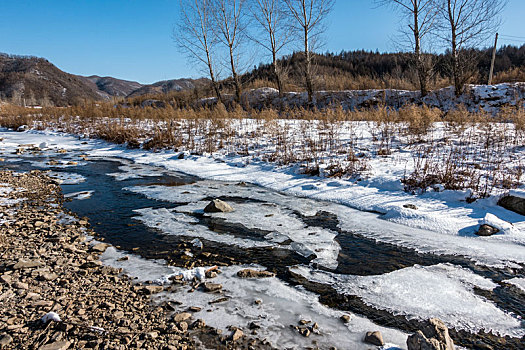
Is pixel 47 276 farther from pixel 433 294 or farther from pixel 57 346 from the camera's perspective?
pixel 433 294

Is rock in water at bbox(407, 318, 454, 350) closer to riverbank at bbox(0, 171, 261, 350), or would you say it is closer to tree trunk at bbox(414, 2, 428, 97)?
riverbank at bbox(0, 171, 261, 350)

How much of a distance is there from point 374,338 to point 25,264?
331 cm

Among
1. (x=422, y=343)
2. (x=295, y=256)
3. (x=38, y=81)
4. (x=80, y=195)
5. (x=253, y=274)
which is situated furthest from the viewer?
(x=38, y=81)

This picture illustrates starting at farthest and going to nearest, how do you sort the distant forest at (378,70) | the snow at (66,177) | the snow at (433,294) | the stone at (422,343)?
1. the distant forest at (378,70)
2. the snow at (66,177)
3. the snow at (433,294)
4. the stone at (422,343)

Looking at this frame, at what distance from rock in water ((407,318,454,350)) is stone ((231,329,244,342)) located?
1155mm

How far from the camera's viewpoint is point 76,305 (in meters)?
2.28

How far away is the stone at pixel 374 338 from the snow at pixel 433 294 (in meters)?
0.43

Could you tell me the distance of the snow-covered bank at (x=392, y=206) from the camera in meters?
3.62

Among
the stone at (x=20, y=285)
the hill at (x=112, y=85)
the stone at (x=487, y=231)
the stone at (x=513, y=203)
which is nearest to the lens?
the stone at (x=20, y=285)

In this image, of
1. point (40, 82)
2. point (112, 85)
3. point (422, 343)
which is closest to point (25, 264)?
point (422, 343)

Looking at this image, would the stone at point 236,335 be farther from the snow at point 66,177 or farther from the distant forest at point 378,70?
the distant forest at point 378,70

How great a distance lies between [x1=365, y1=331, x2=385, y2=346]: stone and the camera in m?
2.04

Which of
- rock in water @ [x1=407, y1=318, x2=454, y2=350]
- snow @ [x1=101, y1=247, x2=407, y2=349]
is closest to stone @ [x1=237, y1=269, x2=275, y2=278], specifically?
snow @ [x1=101, y1=247, x2=407, y2=349]

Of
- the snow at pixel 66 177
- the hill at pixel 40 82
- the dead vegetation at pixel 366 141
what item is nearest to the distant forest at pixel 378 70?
the dead vegetation at pixel 366 141
